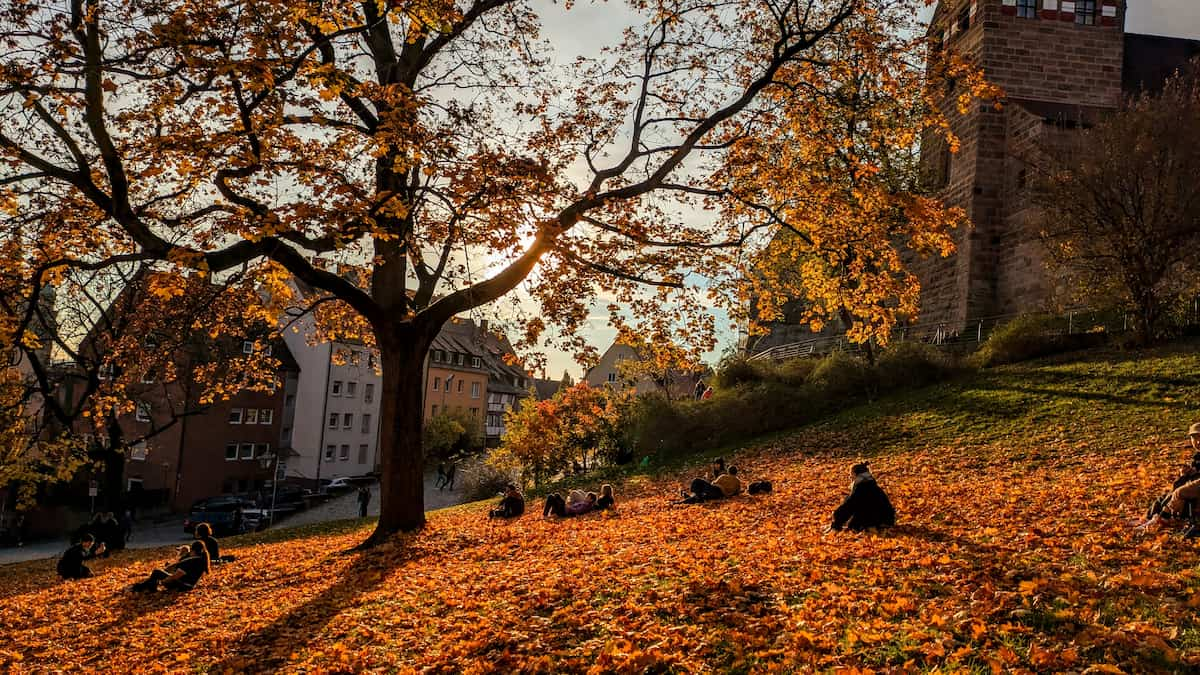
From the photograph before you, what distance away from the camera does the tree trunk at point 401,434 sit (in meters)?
13.2

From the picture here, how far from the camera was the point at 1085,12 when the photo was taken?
→ 30375mm

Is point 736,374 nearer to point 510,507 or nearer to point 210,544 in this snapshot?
point 510,507

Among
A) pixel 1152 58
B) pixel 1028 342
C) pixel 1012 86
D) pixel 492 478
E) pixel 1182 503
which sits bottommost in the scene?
pixel 492 478

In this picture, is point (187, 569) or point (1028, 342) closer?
point (187, 569)

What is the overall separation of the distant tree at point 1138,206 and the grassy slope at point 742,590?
515 centimetres

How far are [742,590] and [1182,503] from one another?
4.16 m

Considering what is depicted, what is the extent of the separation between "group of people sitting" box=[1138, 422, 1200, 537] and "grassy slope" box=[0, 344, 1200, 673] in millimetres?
257

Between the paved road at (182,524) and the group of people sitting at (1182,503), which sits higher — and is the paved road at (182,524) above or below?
below

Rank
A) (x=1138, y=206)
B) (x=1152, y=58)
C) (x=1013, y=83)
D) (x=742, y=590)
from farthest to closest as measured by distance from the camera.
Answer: (x=1152, y=58)
(x=1013, y=83)
(x=1138, y=206)
(x=742, y=590)

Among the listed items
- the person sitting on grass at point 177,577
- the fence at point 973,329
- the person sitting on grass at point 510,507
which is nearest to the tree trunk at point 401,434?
the person sitting on grass at point 177,577

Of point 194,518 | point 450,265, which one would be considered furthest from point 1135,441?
point 194,518

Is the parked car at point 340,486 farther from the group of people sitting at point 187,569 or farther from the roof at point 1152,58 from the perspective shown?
the roof at point 1152,58

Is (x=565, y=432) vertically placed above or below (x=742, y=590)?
below

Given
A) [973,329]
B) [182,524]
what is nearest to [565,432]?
[973,329]
